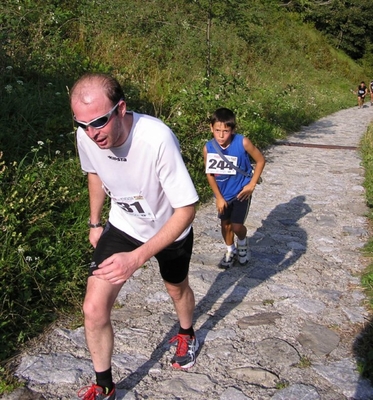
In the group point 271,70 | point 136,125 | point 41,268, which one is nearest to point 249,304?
point 41,268

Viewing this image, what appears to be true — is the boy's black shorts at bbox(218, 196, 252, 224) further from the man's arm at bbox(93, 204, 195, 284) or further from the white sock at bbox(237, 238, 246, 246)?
the man's arm at bbox(93, 204, 195, 284)

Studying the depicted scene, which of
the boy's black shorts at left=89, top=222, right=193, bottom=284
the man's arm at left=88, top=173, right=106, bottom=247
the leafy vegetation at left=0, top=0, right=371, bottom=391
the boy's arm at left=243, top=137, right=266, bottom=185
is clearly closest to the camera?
the boy's black shorts at left=89, top=222, right=193, bottom=284

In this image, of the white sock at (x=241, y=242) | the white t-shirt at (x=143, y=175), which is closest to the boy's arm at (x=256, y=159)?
the white sock at (x=241, y=242)

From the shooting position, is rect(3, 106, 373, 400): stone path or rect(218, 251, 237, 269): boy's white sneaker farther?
rect(218, 251, 237, 269): boy's white sneaker

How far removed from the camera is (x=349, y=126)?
1653 cm

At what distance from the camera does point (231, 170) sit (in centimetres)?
479

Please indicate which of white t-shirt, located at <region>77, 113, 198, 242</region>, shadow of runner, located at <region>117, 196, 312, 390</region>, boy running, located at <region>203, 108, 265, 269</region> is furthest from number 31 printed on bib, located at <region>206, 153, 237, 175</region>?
white t-shirt, located at <region>77, 113, 198, 242</region>

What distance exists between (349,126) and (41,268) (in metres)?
14.2

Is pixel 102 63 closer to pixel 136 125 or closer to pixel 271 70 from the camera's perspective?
pixel 136 125

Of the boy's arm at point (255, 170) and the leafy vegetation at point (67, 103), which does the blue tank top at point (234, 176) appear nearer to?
the boy's arm at point (255, 170)

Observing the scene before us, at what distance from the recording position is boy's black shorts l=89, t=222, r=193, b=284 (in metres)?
2.94

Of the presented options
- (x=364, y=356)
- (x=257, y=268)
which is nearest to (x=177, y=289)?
(x=364, y=356)

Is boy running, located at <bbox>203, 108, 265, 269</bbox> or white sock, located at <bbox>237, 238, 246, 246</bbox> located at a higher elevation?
boy running, located at <bbox>203, 108, 265, 269</bbox>

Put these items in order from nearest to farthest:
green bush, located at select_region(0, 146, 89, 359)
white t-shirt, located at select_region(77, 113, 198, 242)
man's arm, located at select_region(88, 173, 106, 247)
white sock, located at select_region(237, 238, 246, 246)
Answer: white t-shirt, located at select_region(77, 113, 198, 242) → man's arm, located at select_region(88, 173, 106, 247) → green bush, located at select_region(0, 146, 89, 359) → white sock, located at select_region(237, 238, 246, 246)
